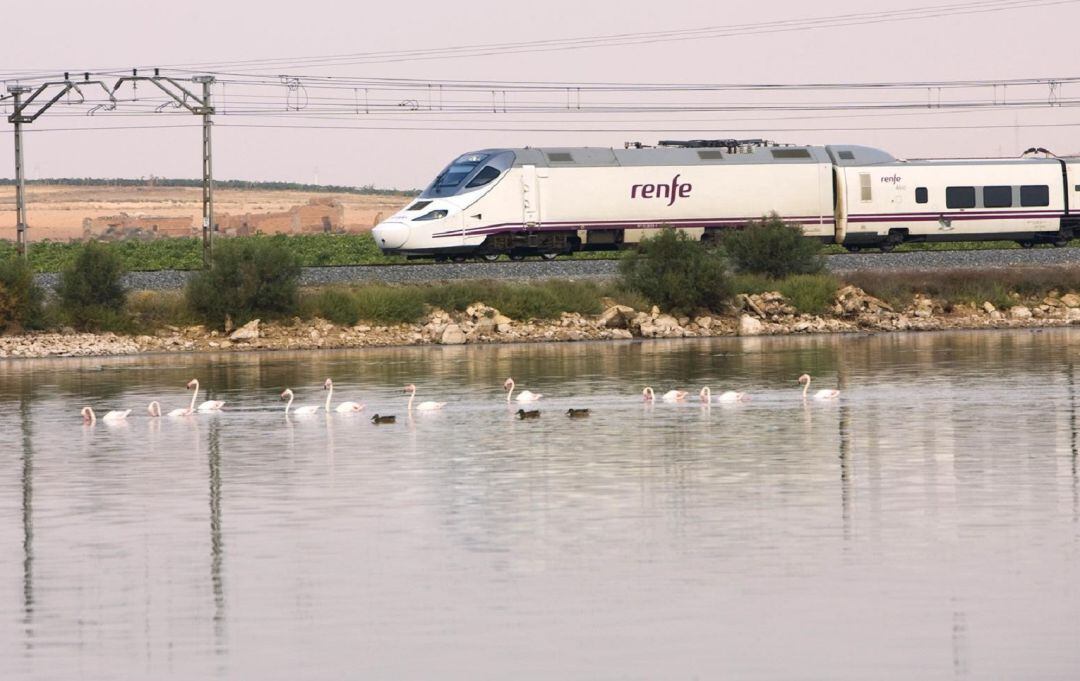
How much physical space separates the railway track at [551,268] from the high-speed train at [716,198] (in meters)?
0.71

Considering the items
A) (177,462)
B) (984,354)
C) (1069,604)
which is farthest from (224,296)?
(1069,604)

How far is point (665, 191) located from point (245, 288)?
13326 mm

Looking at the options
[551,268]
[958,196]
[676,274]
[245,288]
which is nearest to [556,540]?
[245,288]

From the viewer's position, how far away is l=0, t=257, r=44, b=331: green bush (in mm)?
49188

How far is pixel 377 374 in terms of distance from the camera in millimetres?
40719

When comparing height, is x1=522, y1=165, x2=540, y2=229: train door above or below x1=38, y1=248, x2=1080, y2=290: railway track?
above

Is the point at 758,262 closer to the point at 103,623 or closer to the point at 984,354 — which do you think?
the point at 984,354

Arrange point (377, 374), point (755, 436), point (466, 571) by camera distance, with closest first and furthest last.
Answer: point (466, 571), point (755, 436), point (377, 374)

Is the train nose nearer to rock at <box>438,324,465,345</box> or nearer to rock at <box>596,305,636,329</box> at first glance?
rock at <box>438,324,465,345</box>

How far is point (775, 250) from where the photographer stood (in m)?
55.7

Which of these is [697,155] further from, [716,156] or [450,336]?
[450,336]

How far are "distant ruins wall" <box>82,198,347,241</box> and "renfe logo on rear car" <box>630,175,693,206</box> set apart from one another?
108 m

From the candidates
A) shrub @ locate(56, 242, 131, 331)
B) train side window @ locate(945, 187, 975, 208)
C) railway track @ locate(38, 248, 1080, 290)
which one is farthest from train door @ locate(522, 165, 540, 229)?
train side window @ locate(945, 187, 975, 208)

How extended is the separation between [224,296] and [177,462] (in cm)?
2538
